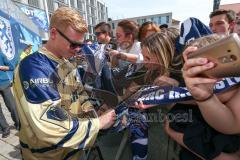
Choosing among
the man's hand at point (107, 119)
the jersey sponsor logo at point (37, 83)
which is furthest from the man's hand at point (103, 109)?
the jersey sponsor logo at point (37, 83)

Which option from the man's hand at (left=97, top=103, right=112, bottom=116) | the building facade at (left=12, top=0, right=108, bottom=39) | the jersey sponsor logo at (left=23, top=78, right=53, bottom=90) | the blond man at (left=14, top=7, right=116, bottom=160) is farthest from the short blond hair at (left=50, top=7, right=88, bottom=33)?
the building facade at (left=12, top=0, right=108, bottom=39)

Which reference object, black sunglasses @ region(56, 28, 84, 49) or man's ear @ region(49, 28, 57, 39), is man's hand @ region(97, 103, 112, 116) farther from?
man's ear @ region(49, 28, 57, 39)

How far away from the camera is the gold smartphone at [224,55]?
742mm

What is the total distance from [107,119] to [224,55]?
0.80 metres

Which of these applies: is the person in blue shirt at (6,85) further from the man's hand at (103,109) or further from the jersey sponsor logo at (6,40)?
the man's hand at (103,109)

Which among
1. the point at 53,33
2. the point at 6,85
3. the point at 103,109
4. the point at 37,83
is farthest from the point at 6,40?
the point at 103,109

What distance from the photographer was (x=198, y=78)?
924 mm

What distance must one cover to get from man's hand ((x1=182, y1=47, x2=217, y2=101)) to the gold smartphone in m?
0.02

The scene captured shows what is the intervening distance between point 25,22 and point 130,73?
4995 mm

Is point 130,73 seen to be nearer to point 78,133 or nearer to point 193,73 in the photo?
point 78,133

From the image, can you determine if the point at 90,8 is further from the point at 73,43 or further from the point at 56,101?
the point at 56,101

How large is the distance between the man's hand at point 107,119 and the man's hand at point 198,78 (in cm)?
54

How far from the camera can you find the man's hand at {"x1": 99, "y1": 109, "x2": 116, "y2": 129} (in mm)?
1412

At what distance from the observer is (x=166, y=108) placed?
1.94 m
